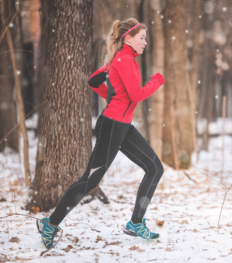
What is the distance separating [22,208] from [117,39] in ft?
7.76

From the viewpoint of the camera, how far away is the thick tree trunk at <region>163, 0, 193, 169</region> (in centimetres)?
679

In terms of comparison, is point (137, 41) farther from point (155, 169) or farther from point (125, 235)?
point (125, 235)

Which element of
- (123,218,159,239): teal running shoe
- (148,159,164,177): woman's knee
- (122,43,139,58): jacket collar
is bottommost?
(123,218,159,239): teal running shoe

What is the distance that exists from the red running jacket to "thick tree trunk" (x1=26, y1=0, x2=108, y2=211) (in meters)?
1.11

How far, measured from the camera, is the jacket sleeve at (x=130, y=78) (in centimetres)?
229

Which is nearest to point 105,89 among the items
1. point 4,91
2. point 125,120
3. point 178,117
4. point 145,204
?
point 125,120

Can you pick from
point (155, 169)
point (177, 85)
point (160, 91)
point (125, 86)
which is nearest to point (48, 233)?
point (155, 169)

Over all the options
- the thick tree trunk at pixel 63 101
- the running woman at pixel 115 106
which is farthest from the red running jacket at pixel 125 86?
the thick tree trunk at pixel 63 101

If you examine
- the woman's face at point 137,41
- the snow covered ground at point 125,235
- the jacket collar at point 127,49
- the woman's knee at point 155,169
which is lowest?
the snow covered ground at point 125,235

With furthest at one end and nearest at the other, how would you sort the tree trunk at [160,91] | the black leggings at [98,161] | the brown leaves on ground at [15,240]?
the tree trunk at [160,91]
the brown leaves on ground at [15,240]
the black leggings at [98,161]

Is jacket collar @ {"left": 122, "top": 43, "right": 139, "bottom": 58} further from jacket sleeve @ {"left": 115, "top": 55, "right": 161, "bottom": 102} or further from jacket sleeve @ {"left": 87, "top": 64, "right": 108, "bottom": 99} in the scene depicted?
jacket sleeve @ {"left": 87, "top": 64, "right": 108, "bottom": 99}

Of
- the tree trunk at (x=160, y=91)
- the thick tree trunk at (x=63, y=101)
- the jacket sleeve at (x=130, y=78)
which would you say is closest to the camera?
the jacket sleeve at (x=130, y=78)

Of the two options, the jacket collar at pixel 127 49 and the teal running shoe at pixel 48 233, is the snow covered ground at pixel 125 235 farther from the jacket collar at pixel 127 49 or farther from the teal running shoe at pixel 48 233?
the jacket collar at pixel 127 49

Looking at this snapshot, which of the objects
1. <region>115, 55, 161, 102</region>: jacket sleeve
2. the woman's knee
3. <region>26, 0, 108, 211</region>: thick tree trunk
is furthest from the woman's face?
<region>26, 0, 108, 211</region>: thick tree trunk
